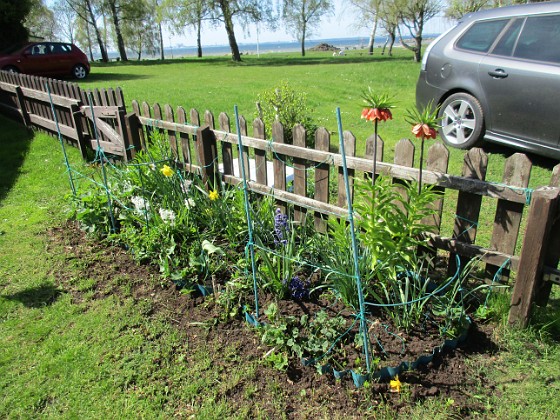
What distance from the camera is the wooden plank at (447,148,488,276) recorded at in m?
2.82

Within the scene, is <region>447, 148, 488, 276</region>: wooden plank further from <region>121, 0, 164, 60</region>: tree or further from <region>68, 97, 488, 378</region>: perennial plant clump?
<region>121, 0, 164, 60</region>: tree

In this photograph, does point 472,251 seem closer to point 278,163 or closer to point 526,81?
point 278,163

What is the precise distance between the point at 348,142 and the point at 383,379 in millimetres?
1842

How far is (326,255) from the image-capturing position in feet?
10.0

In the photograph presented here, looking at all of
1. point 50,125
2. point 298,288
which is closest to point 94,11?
point 50,125

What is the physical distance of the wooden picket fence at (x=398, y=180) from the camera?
104 inches

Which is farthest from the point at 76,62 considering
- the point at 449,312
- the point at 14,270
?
the point at 449,312

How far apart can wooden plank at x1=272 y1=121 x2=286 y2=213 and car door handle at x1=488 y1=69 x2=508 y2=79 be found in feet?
9.90

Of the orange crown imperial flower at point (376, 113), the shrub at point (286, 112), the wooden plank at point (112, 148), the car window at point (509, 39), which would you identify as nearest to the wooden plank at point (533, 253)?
the orange crown imperial flower at point (376, 113)

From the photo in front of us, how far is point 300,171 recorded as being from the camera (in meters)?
3.81

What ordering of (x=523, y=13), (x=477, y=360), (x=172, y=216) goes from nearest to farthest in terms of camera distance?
(x=477, y=360) → (x=172, y=216) → (x=523, y=13)

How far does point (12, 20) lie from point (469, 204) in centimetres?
1891

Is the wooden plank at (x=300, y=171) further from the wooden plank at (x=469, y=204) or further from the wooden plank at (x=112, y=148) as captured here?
the wooden plank at (x=112, y=148)

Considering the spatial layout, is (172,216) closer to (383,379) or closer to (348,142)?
(348,142)
